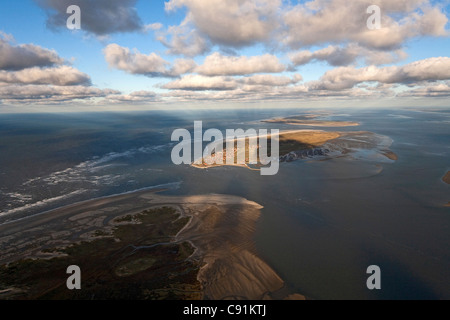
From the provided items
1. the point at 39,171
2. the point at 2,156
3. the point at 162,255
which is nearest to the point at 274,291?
the point at 162,255

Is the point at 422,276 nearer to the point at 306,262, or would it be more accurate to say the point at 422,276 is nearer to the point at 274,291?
the point at 306,262

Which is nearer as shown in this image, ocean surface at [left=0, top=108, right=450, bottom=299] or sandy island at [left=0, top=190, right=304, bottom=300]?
sandy island at [left=0, top=190, right=304, bottom=300]

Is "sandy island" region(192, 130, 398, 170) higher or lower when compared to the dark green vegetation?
higher

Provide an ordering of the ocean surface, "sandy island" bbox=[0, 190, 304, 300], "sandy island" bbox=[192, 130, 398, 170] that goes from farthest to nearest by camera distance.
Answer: "sandy island" bbox=[192, 130, 398, 170] < the ocean surface < "sandy island" bbox=[0, 190, 304, 300]

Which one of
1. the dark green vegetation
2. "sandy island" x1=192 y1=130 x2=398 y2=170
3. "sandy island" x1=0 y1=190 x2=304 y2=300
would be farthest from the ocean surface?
the dark green vegetation

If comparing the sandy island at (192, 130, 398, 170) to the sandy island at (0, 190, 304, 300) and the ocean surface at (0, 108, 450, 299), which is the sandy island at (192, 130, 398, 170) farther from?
the sandy island at (0, 190, 304, 300)

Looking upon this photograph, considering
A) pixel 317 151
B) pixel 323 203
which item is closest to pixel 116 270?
pixel 323 203
